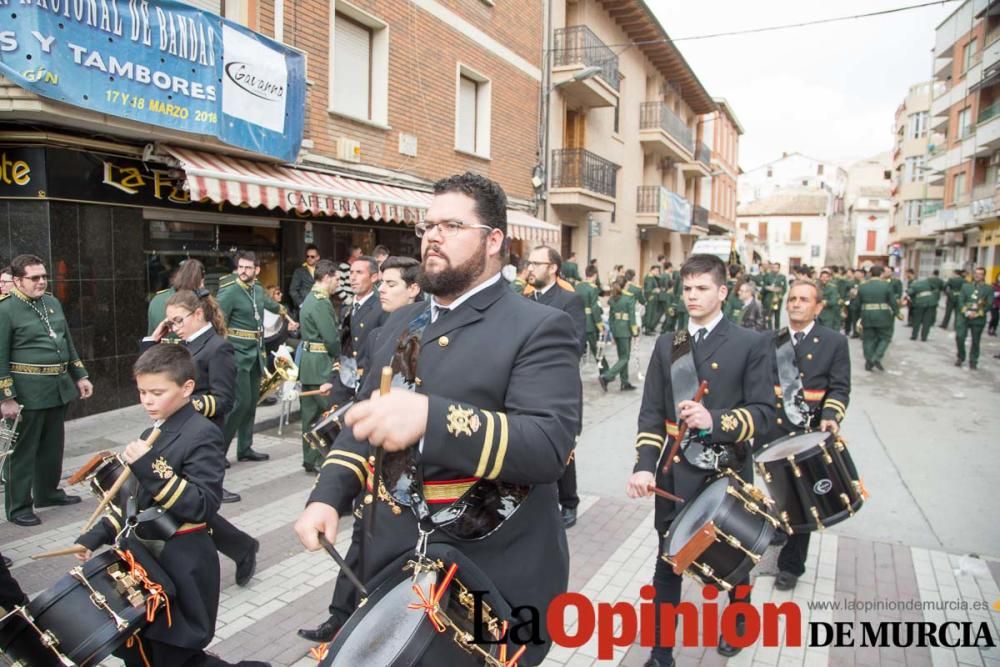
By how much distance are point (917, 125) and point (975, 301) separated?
143 ft

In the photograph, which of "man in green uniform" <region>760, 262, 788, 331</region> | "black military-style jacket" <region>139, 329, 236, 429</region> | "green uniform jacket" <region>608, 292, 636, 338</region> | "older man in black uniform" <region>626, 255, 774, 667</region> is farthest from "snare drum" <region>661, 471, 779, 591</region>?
"man in green uniform" <region>760, 262, 788, 331</region>

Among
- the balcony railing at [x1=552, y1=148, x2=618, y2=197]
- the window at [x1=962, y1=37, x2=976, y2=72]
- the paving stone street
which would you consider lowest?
the paving stone street

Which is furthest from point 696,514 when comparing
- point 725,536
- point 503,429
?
point 503,429

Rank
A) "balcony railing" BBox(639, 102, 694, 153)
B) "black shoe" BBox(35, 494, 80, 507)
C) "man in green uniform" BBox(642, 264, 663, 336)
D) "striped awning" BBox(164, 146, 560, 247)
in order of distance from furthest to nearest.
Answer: "balcony railing" BBox(639, 102, 694, 153)
"man in green uniform" BBox(642, 264, 663, 336)
"striped awning" BBox(164, 146, 560, 247)
"black shoe" BBox(35, 494, 80, 507)

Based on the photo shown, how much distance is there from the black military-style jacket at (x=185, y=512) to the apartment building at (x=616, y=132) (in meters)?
16.2

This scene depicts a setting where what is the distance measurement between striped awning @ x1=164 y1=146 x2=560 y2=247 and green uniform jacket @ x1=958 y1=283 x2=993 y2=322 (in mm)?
10990

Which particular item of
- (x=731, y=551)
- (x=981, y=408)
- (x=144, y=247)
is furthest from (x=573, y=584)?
(x=981, y=408)

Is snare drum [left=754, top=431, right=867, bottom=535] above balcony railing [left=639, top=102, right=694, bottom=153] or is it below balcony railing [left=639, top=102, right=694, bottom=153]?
below

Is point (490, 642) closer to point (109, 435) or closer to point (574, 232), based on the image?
point (109, 435)

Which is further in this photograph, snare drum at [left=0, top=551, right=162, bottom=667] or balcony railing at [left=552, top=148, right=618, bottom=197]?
balcony railing at [left=552, top=148, right=618, bottom=197]

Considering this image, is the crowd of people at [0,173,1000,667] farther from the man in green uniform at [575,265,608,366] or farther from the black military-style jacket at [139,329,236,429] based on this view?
the man in green uniform at [575,265,608,366]

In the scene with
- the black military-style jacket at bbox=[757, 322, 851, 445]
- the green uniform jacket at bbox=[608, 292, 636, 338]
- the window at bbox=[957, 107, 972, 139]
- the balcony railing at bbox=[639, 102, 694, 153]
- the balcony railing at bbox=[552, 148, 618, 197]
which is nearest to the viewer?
the black military-style jacket at bbox=[757, 322, 851, 445]

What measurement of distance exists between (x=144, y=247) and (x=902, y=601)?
362 inches

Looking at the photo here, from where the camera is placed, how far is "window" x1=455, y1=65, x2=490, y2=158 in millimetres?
15151
